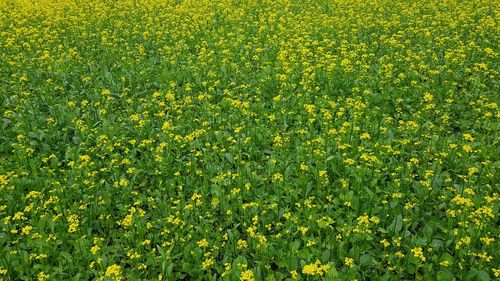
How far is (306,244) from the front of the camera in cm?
458

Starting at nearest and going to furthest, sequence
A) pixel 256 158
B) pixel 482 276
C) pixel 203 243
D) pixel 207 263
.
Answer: pixel 482 276 < pixel 207 263 < pixel 203 243 < pixel 256 158

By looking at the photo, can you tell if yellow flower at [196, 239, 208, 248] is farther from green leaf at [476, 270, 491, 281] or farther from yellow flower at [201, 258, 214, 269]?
green leaf at [476, 270, 491, 281]

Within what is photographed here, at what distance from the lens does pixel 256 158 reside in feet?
21.5

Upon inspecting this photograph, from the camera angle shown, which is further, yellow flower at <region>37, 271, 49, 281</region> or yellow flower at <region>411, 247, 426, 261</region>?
yellow flower at <region>37, 271, 49, 281</region>

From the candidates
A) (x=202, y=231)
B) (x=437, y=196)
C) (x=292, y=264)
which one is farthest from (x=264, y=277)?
(x=437, y=196)

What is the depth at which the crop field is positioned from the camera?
15.4 ft

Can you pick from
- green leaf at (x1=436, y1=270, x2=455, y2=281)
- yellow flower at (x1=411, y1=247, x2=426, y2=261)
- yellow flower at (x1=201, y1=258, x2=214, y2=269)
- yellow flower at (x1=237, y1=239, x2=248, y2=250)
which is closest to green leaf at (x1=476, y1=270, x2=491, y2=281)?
green leaf at (x1=436, y1=270, x2=455, y2=281)

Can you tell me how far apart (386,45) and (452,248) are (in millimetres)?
6638

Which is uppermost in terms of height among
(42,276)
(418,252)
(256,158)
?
(418,252)

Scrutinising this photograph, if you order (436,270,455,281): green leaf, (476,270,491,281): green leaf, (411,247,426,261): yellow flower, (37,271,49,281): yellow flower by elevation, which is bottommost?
(436,270,455,281): green leaf

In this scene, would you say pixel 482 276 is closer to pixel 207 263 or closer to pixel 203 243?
pixel 207 263

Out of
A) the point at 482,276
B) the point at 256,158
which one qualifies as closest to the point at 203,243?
the point at 256,158

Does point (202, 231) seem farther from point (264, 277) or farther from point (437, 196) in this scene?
point (437, 196)

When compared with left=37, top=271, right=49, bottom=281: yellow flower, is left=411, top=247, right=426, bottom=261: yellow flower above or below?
above
